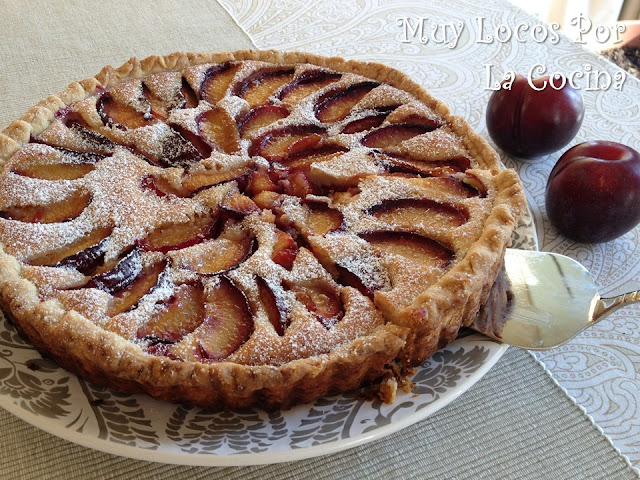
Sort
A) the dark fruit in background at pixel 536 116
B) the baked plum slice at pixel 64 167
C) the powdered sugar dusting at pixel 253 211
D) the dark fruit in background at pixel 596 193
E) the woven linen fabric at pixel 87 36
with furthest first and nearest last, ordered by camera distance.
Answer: the woven linen fabric at pixel 87 36 < the dark fruit in background at pixel 536 116 < the dark fruit in background at pixel 596 193 < the baked plum slice at pixel 64 167 < the powdered sugar dusting at pixel 253 211

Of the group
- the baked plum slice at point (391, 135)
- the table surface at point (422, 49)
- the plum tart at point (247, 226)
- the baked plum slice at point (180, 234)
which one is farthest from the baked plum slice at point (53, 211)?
the table surface at point (422, 49)

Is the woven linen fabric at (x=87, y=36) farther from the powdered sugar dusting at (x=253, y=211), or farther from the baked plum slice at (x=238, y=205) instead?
the baked plum slice at (x=238, y=205)

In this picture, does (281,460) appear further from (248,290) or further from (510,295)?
(510,295)

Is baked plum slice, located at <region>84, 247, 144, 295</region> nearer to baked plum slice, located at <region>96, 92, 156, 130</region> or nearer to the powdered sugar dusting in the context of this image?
the powdered sugar dusting

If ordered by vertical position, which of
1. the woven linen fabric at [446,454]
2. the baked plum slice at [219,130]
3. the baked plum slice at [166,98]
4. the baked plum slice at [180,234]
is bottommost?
the woven linen fabric at [446,454]

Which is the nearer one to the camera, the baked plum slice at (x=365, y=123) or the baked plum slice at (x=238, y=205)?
the baked plum slice at (x=238, y=205)
